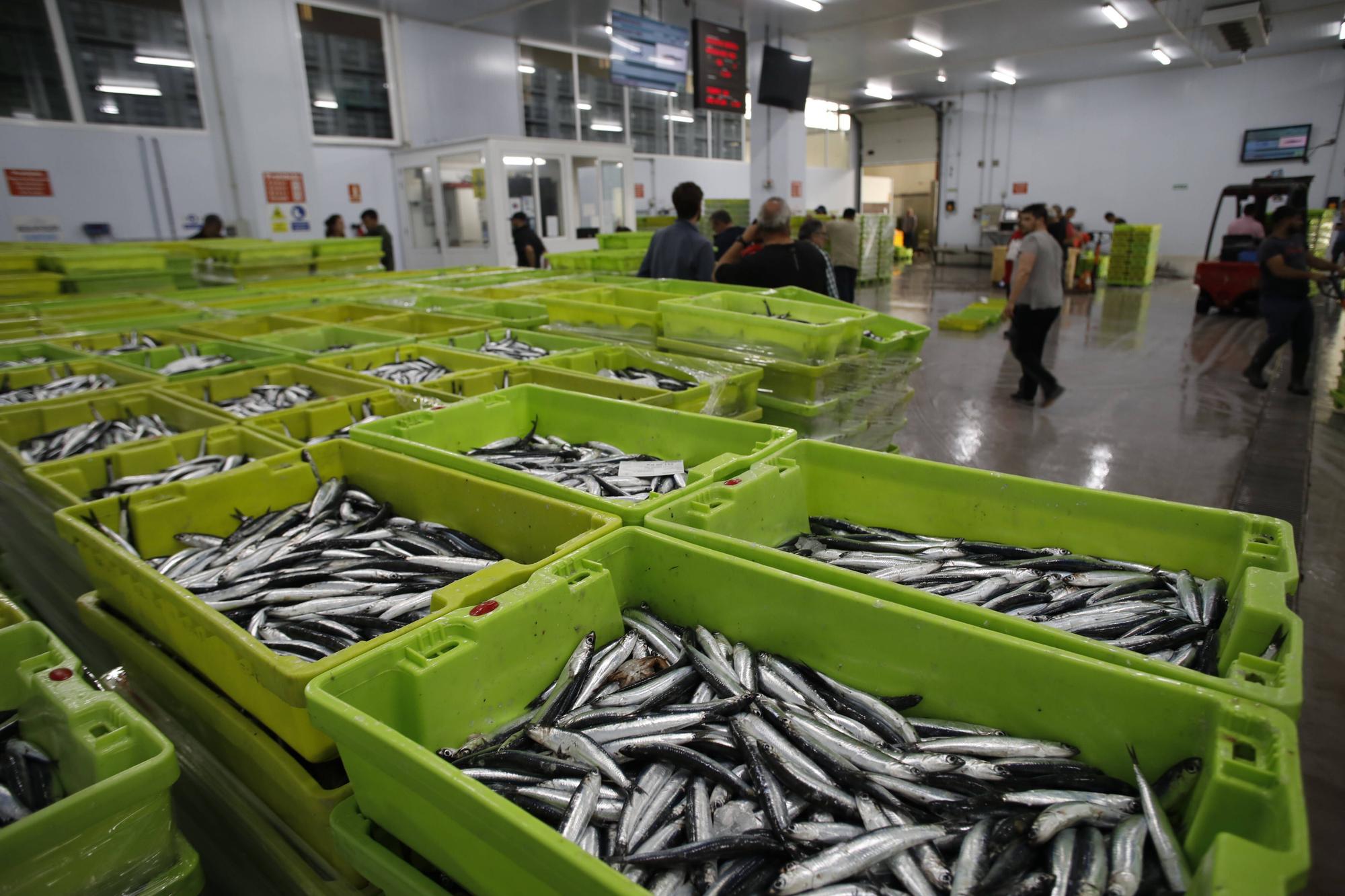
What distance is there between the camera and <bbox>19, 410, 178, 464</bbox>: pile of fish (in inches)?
119

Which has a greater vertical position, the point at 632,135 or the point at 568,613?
the point at 632,135

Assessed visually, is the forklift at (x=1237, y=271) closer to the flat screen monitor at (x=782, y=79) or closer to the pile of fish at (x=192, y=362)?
the flat screen monitor at (x=782, y=79)

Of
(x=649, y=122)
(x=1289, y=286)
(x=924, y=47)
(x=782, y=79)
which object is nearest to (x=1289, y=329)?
(x=1289, y=286)

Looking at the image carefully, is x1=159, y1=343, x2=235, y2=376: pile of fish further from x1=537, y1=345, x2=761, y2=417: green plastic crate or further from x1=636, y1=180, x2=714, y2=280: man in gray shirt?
x1=636, y1=180, x2=714, y2=280: man in gray shirt

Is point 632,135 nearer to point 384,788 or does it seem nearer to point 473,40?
point 473,40

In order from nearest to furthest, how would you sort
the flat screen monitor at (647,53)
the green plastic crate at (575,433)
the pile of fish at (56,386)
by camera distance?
1. the green plastic crate at (575,433)
2. the pile of fish at (56,386)
3. the flat screen monitor at (647,53)

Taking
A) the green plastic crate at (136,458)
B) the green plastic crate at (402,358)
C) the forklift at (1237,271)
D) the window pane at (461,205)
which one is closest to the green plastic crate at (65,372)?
the green plastic crate at (402,358)

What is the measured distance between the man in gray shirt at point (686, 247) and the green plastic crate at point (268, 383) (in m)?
3.13

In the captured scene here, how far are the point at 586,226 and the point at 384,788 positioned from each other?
13.5 meters

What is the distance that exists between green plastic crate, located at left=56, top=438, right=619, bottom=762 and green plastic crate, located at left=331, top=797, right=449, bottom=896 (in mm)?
131

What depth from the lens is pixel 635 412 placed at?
277cm

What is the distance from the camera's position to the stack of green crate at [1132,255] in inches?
632

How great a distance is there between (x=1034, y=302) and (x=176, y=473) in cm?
696

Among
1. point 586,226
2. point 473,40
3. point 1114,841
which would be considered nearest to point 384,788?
point 1114,841
